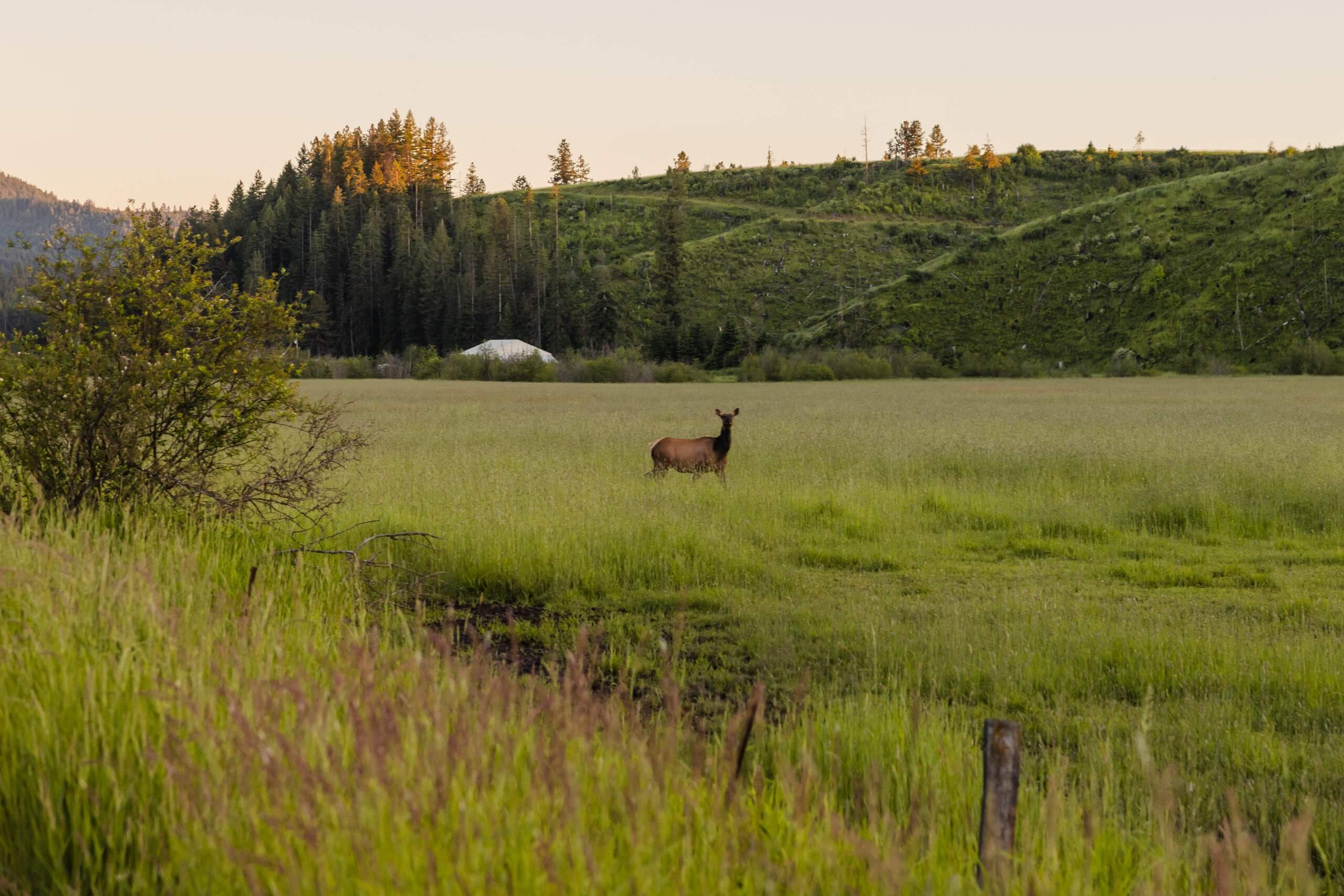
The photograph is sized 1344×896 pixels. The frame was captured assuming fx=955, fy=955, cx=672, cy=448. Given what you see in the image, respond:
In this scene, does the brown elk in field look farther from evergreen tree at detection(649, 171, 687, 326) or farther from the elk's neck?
evergreen tree at detection(649, 171, 687, 326)

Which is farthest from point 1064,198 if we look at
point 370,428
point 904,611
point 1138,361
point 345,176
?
point 904,611

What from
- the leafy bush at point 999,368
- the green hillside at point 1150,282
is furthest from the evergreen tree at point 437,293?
the leafy bush at point 999,368

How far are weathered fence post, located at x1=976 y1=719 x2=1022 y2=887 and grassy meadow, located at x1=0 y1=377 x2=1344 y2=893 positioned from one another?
0.09m

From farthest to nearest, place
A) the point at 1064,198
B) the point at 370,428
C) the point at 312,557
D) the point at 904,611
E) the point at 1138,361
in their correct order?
the point at 1064,198 → the point at 1138,361 → the point at 370,428 → the point at 904,611 → the point at 312,557

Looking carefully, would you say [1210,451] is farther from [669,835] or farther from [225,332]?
[669,835]

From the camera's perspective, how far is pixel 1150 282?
77.7 meters

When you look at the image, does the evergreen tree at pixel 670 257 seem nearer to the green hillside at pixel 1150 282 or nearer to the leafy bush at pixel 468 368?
the green hillside at pixel 1150 282

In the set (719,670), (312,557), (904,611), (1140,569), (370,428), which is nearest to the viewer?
(719,670)

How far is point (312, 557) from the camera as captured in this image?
8.04m

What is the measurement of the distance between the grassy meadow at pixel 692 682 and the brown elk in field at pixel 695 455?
1.80 feet

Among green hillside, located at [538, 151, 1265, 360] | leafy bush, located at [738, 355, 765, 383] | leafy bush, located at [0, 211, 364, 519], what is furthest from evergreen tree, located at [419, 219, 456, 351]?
leafy bush, located at [0, 211, 364, 519]

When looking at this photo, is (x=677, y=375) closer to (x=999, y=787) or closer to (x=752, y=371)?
(x=752, y=371)

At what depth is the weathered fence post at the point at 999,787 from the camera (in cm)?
269

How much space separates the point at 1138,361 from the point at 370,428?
200ft
